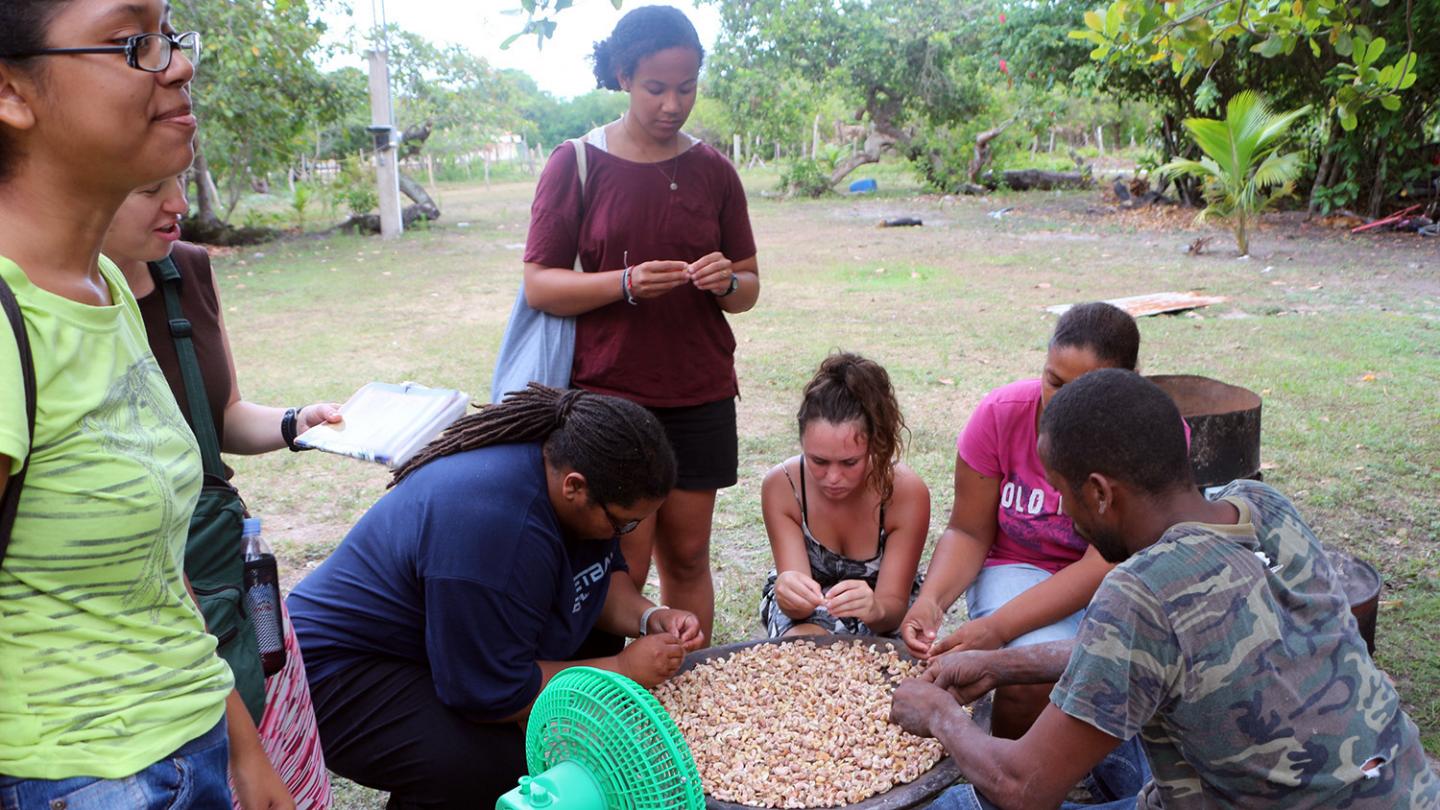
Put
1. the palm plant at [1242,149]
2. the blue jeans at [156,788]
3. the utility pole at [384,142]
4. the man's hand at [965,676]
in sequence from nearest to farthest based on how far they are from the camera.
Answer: the blue jeans at [156,788] < the man's hand at [965,676] < the palm plant at [1242,149] < the utility pole at [384,142]

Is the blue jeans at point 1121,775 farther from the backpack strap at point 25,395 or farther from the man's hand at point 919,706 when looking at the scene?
the backpack strap at point 25,395

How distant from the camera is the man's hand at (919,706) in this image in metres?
2.21

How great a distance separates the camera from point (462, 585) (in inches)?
88.4

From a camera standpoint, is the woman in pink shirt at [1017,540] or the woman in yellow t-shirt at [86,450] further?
the woman in pink shirt at [1017,540]

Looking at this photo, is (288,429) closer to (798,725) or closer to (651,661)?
(651,661)

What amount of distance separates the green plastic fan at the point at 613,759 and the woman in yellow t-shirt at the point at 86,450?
1.96ft

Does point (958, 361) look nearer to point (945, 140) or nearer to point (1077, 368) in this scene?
point (1077, 368)

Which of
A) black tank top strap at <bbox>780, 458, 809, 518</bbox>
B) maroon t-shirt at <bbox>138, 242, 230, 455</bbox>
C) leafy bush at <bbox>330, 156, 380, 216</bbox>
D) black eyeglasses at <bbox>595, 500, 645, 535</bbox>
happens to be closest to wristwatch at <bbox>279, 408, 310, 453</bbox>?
maroon t-shirt at <bbox>138, 242, 230, 455</bbox>

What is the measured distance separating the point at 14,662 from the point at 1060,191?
834 inches

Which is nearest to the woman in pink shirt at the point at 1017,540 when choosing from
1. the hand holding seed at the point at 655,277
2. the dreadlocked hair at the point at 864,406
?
the dreadlocked hair at the point at 864,406

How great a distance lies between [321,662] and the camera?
2496mm

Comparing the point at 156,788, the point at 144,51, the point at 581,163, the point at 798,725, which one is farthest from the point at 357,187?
the point at 156,788

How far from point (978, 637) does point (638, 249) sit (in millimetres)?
1386

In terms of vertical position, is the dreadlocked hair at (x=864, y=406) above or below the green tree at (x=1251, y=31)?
below
